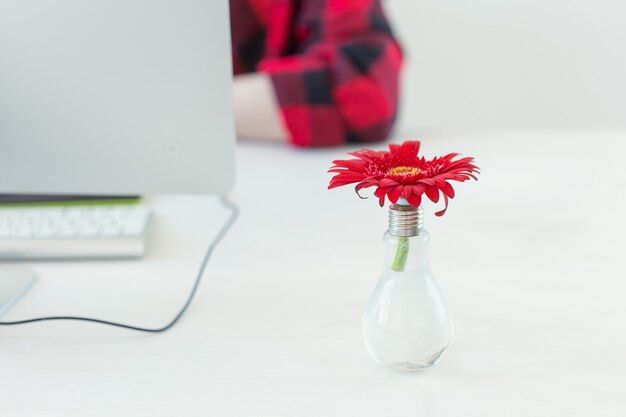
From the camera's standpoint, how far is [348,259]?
87 cm

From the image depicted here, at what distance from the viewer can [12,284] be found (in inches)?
31.7

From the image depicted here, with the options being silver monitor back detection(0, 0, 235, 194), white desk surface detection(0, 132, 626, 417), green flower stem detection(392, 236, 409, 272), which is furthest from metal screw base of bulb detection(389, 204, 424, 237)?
silver monitor back detection(0, 0, 235, 194)

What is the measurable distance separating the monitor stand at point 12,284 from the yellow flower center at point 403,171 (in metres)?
0.40

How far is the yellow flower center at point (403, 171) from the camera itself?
55 cm

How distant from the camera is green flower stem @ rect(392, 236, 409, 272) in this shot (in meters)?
0.57

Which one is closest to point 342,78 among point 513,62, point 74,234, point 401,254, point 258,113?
point 258,113

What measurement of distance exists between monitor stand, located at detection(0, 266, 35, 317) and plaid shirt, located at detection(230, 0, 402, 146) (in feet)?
2.13

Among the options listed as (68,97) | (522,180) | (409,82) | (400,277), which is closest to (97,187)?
(68,97)

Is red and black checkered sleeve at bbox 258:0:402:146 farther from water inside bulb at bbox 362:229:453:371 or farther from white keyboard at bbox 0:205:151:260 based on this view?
water inside bulb at bbox 362:229:453:371

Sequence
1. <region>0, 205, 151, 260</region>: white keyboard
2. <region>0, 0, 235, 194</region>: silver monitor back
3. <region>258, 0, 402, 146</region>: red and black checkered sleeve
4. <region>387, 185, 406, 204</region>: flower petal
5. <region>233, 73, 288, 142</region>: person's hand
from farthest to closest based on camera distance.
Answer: <region>233, 73, 288, 142</region>: person's hand < <region>258, 0, 402, 146</region>: red and black checkered sleeve < <region>0, 205, 151, 260</region>: white keyboard < <region>0, 0, 235, 194</region>: silver monitor back < <region>387, 185, 406, 204</region>: flower petal

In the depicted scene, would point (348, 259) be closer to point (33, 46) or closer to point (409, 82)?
point (33, 46)

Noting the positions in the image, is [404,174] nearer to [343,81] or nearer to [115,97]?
[115,97]

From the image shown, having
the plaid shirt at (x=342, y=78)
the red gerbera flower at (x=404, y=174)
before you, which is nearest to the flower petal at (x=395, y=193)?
the red gerbera flower at (x=404, y=174)

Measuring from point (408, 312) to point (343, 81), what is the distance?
2.81 feet
